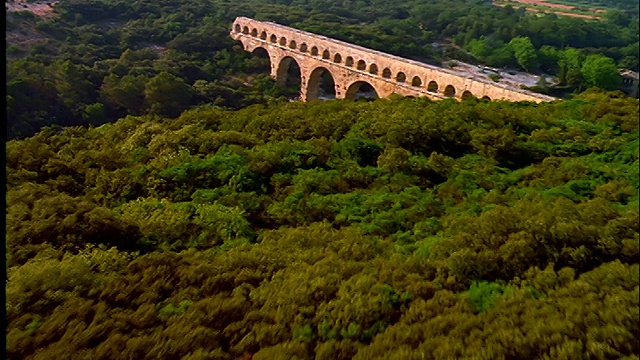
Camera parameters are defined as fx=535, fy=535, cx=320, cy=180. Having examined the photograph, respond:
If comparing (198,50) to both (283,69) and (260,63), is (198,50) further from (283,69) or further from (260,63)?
(283,69)

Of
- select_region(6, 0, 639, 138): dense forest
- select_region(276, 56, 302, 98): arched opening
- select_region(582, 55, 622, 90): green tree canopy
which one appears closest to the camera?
select_region(6, 0, 639, 138): dense forest

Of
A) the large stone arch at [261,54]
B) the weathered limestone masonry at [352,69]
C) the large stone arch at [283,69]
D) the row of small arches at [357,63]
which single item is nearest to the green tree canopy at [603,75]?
the weathered limestone masonry at [352,69]

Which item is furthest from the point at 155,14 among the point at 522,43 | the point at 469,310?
the point at 469,310

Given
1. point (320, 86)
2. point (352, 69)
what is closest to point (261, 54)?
point (320, 86)

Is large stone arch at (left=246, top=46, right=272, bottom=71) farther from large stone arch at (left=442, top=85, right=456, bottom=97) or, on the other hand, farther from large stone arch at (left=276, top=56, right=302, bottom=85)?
large stone arch at (left=442, top=85, right=456, bottom=97)

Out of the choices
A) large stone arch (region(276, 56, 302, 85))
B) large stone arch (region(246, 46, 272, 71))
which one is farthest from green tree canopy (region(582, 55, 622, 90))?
large stone arch (region(246, 46, 272, 71))

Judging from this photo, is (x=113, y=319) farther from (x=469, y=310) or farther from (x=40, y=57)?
(x=40, y=57)
